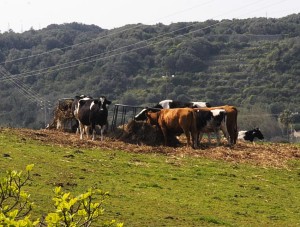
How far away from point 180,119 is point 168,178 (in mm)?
7872

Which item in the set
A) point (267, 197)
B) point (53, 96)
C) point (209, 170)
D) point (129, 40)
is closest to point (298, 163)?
point (209, 170)

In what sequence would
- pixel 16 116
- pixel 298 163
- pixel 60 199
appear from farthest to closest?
pixel 16 116 < pixel 298 163 < pixel 60 199

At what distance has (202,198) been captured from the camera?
604 inches

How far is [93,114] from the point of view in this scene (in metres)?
26.5

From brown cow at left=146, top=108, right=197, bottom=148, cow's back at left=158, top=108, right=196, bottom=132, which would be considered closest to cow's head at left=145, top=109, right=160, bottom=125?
brown cow at left=146, top=108, right=197, bottom=148

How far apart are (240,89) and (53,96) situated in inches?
1034

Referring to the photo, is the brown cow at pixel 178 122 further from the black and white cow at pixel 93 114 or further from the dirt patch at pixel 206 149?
the black and white cow at pixel 93 114

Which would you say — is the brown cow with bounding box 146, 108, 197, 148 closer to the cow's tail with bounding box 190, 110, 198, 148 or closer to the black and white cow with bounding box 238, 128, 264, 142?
the cow's tail with bounding box 190, 110, 198, 148

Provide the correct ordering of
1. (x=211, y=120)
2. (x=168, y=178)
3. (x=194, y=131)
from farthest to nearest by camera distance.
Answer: (x=211, y=120)
(x=194, y=131)
(x=168, y=178)

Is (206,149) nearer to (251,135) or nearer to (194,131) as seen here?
(194,131)

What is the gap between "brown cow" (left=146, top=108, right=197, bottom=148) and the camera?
2484 centimetres

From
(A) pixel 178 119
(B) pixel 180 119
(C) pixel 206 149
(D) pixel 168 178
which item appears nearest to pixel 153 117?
(A) pixel 178 119

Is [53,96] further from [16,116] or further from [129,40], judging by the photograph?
[129,40]

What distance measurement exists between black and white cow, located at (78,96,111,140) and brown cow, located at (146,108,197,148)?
84.7 inches
